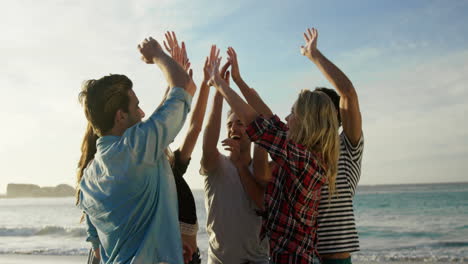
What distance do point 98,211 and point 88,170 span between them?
0.21 metres

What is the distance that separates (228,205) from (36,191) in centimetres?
9210

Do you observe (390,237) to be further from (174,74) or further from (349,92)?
(174,74)

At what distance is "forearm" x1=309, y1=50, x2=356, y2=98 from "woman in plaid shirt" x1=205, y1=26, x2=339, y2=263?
18 centimetres

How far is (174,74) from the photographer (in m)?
2.11

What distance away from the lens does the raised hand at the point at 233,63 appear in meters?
3.29

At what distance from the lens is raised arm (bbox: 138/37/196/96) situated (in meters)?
2.08

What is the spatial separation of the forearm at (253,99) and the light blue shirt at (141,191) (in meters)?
1.06

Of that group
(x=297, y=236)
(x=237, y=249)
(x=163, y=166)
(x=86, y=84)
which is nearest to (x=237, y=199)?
(x=237, y=249)

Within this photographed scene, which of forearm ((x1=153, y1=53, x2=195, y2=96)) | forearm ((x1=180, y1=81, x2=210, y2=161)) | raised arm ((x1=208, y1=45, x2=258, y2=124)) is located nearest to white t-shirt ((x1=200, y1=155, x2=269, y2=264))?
forearm ((x1=180, y1=81, x2=210, y2=161))

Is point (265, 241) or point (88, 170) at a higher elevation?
point (88, 170)

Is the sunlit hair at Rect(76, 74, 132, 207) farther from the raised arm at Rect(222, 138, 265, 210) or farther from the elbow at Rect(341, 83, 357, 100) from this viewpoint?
the elbow at Rect(341, 83, 357, 100)

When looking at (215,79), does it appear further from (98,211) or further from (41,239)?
(41,239)

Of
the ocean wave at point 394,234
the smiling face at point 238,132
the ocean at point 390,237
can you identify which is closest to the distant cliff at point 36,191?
the ocean at point 390,237

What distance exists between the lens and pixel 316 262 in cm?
248
